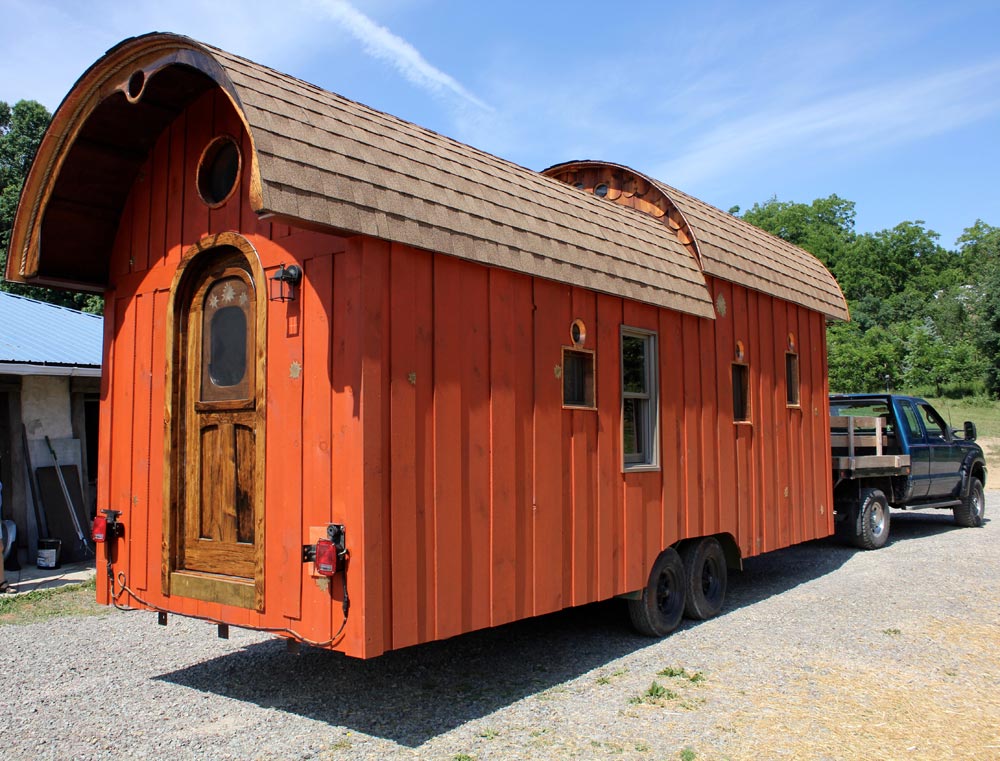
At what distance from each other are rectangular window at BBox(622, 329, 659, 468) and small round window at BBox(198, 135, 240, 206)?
11.0ft

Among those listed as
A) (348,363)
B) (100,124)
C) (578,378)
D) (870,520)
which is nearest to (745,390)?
(578,378)

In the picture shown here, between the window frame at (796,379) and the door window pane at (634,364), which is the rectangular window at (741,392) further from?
the door window pane at (634,364)

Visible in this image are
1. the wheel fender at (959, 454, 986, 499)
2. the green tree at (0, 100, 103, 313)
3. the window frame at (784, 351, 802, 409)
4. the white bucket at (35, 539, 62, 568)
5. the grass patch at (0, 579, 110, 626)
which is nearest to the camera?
the grass patch at (0, 579, 110, 626)

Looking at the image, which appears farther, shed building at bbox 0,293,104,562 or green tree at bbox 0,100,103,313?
green tree at bbox 0,100,103,313

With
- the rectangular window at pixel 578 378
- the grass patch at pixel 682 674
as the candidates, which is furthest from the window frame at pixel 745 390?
the grass patch at pixel 682 674

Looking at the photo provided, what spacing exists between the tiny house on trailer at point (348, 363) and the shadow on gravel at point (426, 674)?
1.78ft

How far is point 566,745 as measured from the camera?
470 cm

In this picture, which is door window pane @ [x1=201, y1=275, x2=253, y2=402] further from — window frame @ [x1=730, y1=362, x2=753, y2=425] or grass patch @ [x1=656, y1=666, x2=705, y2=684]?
window frame @ [x1=730, y1=362, x2=753, y2=425]

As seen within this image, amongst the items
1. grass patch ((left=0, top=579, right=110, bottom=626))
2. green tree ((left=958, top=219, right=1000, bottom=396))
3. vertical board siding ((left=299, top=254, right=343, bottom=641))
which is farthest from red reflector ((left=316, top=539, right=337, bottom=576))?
green tree ((left=958, top=219, right=1000, bottom=396))

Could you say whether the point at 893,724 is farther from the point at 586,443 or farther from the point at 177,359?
the point at 177,359

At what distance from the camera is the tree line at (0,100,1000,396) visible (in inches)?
1179

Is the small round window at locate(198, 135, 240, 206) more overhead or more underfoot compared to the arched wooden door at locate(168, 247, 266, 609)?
more overhead

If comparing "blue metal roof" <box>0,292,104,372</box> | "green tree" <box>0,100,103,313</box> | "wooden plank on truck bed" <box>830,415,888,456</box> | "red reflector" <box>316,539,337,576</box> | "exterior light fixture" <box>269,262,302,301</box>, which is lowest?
"red reflector" <box>316,539,337,576</box>

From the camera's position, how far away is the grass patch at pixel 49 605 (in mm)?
8297
